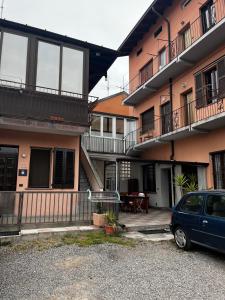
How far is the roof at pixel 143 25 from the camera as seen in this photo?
52.6 ft

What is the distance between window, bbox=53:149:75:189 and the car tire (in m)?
5.30

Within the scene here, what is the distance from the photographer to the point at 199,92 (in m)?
12.8

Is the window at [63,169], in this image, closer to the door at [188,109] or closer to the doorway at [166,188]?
the door at [188,109]

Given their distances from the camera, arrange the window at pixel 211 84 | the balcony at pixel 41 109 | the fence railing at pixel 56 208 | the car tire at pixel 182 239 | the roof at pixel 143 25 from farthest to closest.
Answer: the roof at pixel 143 25 → the window at pixel 211 84 → the balcony at pixel 41 109 → the fence railing at pixel 56 208 → the car tire at pixel 182 239

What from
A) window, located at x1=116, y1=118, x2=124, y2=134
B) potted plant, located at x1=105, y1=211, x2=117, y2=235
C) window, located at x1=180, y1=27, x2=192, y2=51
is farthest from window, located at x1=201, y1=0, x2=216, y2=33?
potted plant, located at x1=105, y1=211, x2=117, y2=235

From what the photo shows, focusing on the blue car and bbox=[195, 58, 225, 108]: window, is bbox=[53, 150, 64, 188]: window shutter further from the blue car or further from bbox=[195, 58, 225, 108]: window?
bbox=[195, 58, 225, 108]: window

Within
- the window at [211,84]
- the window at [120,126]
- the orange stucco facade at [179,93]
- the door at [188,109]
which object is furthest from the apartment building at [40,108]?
the window at [120,126]

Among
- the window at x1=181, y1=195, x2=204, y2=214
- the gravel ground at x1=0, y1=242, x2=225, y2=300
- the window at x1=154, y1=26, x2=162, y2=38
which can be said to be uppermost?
the window at x1=154, y1=26, x2=162, y2=38

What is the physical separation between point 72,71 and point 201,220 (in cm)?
816

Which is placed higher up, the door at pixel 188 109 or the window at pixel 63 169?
the door at pixel 188 109

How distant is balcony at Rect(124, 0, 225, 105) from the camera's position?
1147 centimetres

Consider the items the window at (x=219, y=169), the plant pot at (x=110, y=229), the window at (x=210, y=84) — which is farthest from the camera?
the window at (x=219, y=169)

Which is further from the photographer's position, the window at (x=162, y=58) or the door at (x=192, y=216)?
the window at (x=162, y=58)

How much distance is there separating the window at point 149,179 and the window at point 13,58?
9.82 m
